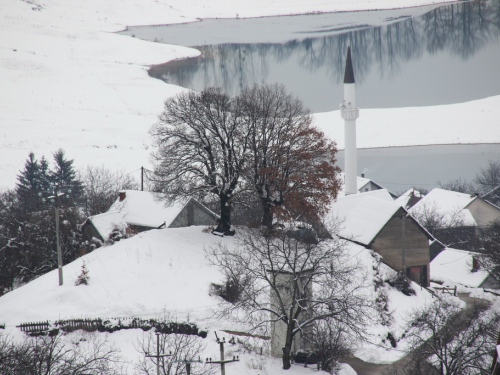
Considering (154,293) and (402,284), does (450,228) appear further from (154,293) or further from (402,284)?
(154,293)

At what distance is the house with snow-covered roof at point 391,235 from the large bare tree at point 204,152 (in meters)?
5.98

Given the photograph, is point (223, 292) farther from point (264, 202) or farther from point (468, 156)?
point (468, 156)

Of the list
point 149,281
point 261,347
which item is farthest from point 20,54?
point 261,347

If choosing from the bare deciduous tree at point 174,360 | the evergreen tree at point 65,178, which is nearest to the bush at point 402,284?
the bare deciduous tree at point 174,360

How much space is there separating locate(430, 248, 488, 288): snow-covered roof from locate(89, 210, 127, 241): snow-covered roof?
20.1 meters

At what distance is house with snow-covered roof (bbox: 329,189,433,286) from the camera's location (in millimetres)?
30859

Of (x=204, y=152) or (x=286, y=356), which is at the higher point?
(x=204, y=152)

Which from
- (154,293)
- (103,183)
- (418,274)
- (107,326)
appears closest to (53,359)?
(107,326)

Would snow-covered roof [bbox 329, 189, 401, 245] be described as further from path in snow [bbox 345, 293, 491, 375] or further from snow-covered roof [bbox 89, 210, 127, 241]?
snow-covered roof [bbox 89, 210, 127, 241]

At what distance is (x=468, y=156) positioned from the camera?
89562 mm

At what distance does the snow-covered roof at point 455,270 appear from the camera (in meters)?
37.0

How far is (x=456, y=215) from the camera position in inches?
1950

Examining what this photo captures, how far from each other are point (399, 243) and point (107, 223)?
56.5ft

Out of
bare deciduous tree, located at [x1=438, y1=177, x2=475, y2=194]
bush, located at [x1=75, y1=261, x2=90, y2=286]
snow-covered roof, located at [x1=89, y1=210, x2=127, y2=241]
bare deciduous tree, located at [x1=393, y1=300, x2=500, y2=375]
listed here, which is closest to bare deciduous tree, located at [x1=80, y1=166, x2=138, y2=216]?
snow-covered roof, located at [x1=89, y1=210, x2=127, y2=241]
